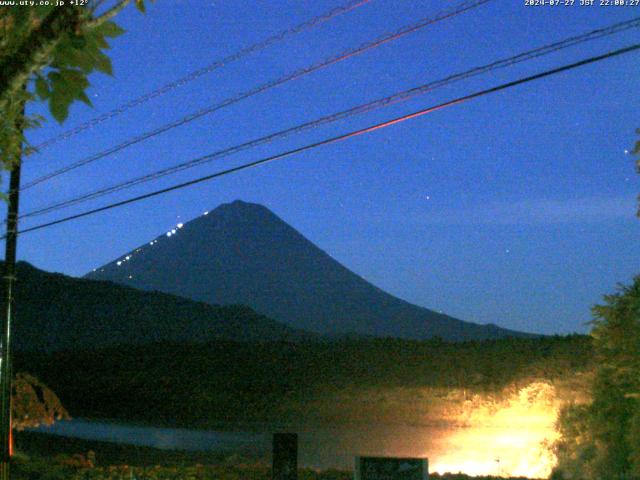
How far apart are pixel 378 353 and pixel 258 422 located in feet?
31.1

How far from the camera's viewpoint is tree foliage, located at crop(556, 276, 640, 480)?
10.5m

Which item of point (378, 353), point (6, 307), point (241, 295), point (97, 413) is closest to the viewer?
point (6, 307)

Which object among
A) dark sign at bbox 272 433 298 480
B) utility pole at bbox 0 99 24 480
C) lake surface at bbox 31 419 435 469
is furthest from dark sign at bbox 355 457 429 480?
lake surface at bbox 31 419 435 469

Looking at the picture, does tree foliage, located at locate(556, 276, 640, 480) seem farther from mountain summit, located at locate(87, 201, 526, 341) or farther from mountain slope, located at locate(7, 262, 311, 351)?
mountain summit, located at locate(87, 201, 526, 341)

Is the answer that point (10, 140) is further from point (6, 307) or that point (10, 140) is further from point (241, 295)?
point (241, 295)

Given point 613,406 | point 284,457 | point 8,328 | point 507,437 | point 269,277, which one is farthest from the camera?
point 269,277

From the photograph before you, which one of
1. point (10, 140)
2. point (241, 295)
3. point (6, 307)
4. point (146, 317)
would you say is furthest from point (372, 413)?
point (241, 295)

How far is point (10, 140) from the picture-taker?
5176mm

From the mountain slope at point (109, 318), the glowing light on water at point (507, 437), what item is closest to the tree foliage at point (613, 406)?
the glowing light on water at point (507, 437)

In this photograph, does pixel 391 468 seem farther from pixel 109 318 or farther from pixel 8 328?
pixel 109 318

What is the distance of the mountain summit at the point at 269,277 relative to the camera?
11631 centimetres

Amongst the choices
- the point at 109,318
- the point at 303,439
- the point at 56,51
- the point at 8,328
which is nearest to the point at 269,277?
the point at 109,318

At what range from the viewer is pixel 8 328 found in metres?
13.4

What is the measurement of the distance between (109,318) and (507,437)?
55802mm
